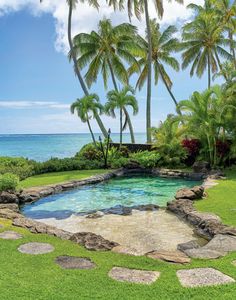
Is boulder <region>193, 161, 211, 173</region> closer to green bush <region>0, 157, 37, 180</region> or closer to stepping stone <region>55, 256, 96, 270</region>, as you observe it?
→ green bush <region>0, 157, 37, 180</region>

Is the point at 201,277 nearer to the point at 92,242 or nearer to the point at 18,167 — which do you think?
the point at 92,242

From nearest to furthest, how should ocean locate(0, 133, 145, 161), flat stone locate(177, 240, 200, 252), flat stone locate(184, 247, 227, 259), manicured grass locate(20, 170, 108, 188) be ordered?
1. flat stone locate(184, 247, 227, 259)
2. flat stone locate(177, 240, 200, 252)
3. manicured grass locate(20, 170, 108, 188)
4. ocean locate(0, 133, 145, 161)

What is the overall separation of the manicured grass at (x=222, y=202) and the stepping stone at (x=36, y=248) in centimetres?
366

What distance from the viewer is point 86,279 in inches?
161

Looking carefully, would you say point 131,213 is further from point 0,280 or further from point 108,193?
point 0,280

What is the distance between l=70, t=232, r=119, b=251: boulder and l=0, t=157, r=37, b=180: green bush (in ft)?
28.3

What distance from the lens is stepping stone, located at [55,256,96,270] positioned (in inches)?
178

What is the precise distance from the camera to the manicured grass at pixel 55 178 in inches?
511

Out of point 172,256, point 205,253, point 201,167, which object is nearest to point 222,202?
point 205,253

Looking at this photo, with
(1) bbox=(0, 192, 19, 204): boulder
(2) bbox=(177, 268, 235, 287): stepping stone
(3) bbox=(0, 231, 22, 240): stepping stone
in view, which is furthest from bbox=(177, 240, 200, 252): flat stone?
(1) bbox=(0, 192, 19, 204): boulder

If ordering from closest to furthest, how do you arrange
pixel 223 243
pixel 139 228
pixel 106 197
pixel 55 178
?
pixel 223 243
pixel 139 228
pixel 106 197
pixel 55 178

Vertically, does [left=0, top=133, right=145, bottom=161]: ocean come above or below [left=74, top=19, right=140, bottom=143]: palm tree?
below

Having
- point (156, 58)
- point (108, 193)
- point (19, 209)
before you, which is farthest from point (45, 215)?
point (156, 58)

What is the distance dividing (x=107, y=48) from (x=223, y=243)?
64.4 ft
